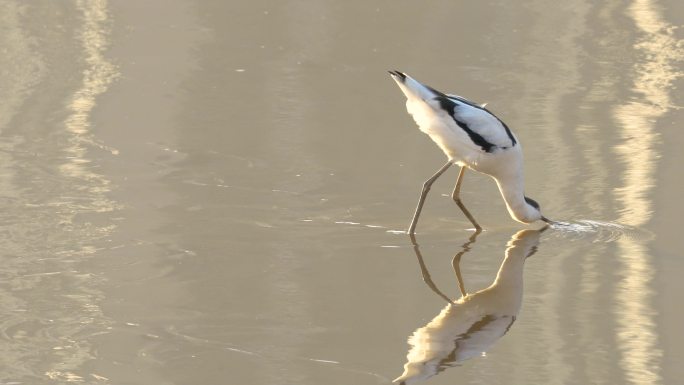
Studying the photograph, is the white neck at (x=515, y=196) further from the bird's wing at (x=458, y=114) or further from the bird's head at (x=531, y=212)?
the bird's wing at (x=458, y=114)

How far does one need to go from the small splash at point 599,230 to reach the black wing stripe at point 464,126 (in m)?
0.67

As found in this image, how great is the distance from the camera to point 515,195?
298 inches

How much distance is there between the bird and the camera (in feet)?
23.9

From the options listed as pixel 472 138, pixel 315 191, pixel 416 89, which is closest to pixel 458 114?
pixel 472 138

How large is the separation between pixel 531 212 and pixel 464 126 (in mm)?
668

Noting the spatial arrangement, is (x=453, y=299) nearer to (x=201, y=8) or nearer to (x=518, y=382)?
(x=518, y=382)

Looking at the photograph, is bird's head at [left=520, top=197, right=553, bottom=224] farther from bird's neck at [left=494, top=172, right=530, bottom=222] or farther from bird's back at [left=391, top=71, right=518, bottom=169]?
bird's back at [left=391, top=71, right=518, bottom=169]

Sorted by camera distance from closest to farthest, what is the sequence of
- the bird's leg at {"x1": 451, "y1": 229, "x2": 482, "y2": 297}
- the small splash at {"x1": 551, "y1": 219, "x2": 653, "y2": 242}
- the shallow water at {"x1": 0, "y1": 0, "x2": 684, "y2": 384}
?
the shallow water at {"x1": 0, "y1": 0, "x2": 684, "y2": 384} → the bird's leg at {"x1": 451, "y1": 229, "x2": 482, "y2": 297} → the small splash at {"x1": 551, "y1": 219, "x2": 653, "y2": 242}

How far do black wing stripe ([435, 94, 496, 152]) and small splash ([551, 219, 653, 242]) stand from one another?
0.67 metres

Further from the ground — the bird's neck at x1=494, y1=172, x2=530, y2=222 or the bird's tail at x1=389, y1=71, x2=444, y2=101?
the bird's tail at x1=389, y1=71, x2=444, y2=101

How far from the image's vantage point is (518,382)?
5492mm

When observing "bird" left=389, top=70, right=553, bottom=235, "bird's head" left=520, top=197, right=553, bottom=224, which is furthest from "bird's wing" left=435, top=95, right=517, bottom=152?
"bird's head" left=520, top=197, right=553, bottom=224

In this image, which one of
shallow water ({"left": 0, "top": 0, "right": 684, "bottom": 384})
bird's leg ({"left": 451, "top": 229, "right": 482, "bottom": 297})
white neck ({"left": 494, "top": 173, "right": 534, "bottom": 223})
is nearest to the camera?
shallow water ({"left": 0, "top": 0, "right": 684, "bottom": 384})

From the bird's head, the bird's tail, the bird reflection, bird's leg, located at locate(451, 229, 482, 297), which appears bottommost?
bird's leg, located at locate(451, 229, 482, 297)
